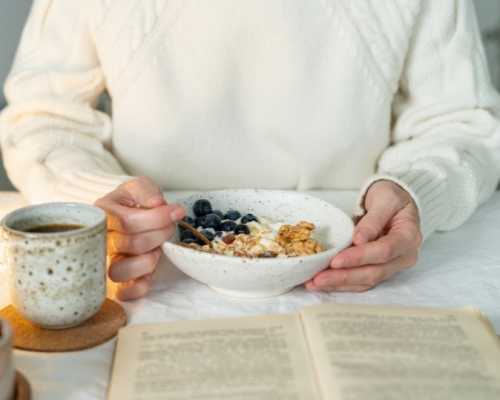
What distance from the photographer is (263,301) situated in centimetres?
Result: 84

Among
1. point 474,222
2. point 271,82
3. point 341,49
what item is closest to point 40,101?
point 271,82

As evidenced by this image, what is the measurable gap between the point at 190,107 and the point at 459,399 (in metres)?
Result: 0.72

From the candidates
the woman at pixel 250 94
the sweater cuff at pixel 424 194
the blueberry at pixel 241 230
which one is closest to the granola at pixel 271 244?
the blueberry at pixel 241 230

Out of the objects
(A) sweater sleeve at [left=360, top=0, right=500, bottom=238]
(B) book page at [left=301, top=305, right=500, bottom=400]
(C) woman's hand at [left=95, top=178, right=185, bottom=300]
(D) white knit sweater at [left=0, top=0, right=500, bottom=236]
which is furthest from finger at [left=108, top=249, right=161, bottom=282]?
(A) sweater sleeve at [left=360, top=0, right=500, bottom=238]

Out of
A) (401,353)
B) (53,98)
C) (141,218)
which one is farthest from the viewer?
(53,98)

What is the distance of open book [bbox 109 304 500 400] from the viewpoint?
631mm

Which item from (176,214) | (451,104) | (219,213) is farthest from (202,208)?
(451,104)

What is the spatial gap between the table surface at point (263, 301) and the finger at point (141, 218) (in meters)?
0.09

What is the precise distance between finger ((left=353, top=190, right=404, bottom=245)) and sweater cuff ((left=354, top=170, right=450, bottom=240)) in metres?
0.03

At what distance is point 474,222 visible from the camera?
44.6 inches

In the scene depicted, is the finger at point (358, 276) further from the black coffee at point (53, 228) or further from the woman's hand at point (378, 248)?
the black coffee at point (53, 228)

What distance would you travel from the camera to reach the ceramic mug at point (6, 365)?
0.58 meters

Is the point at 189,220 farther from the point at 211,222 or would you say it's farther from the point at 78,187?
the point at 78,187

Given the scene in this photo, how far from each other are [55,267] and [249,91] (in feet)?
1.92
